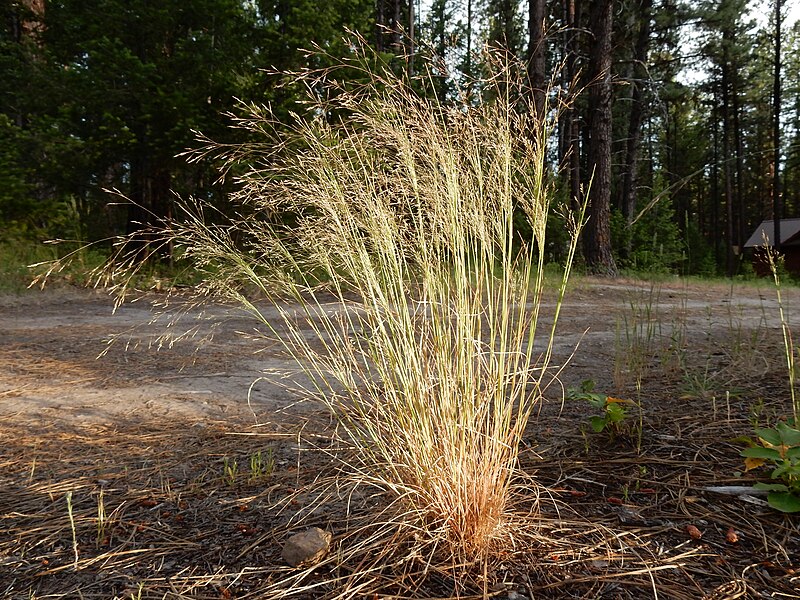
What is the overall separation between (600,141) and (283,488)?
916 centimetres

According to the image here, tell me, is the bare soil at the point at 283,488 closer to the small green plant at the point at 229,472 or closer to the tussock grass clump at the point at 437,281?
the small green plant at the point at 229,472

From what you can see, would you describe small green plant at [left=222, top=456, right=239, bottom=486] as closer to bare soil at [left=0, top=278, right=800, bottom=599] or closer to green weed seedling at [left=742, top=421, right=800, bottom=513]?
bare soil at [left=0, top=278, right=800, bottom=599]

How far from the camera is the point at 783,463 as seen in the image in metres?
1.22

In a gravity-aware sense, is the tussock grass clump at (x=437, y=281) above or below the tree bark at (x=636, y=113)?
below

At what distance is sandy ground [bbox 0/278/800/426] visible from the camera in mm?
2318

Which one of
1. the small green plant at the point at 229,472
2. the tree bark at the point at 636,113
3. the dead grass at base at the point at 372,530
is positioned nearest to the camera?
the dead grass at base at the point at 372,530

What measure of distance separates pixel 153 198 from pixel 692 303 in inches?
303

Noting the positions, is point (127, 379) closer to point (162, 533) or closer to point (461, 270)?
point (162, 533)

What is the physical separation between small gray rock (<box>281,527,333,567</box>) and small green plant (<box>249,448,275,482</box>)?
43 cm

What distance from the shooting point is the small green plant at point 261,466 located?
5.12 feet

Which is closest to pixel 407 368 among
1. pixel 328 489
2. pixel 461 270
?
pixel 461 270

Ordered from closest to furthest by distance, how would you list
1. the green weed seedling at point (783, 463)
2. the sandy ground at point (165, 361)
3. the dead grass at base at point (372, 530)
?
the dead grass at base at point (372, 530) → the green weed seedling at point (783, 463) → the sandy ground at point (165, 361)

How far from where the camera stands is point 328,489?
4.84 ft

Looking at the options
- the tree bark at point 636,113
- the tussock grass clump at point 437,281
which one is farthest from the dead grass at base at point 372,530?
the tree bark at point 636,113
